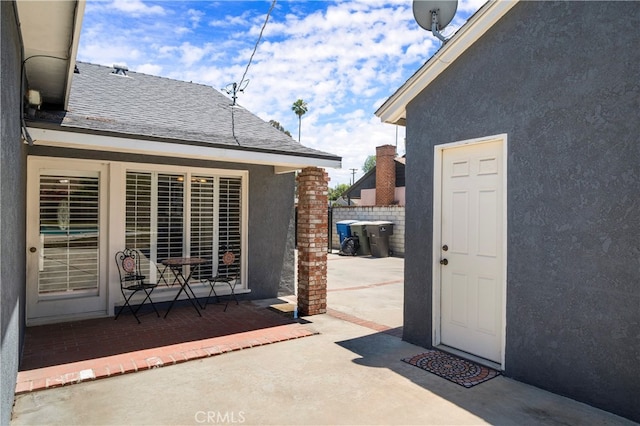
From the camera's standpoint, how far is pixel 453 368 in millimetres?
4332

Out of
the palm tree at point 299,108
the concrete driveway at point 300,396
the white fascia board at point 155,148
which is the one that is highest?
the palm tree at point 299,108

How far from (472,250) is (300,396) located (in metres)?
2.59

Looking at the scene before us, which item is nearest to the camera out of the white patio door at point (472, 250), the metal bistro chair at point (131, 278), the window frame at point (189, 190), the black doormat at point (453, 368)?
the black doormat at point (453, 368)

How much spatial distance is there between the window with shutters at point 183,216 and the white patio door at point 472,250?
4.06 metres

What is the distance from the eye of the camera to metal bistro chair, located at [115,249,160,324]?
6.00 metres

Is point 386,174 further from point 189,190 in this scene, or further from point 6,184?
point 6,184

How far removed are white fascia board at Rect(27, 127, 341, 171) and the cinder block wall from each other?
31.0ft

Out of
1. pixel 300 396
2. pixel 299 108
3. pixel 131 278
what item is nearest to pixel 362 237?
pixel 131 278

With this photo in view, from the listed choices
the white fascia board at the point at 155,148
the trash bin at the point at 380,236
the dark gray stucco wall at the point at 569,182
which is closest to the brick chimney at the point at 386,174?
the trash bin at the point at 380,236

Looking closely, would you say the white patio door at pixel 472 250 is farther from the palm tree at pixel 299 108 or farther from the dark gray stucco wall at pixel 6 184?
the palm tree at pixel 299 108

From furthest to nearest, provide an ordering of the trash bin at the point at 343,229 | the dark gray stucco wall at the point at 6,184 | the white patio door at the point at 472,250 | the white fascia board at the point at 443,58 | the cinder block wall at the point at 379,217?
the trash bin at the point at 343,229, the cinder block wall at the point at 379,217, the white patio door at the point at 472,250, the white fascia board at the point at 443,58, the dark gray stucco wall at the point at 6,184

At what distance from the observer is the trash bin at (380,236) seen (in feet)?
49.9
